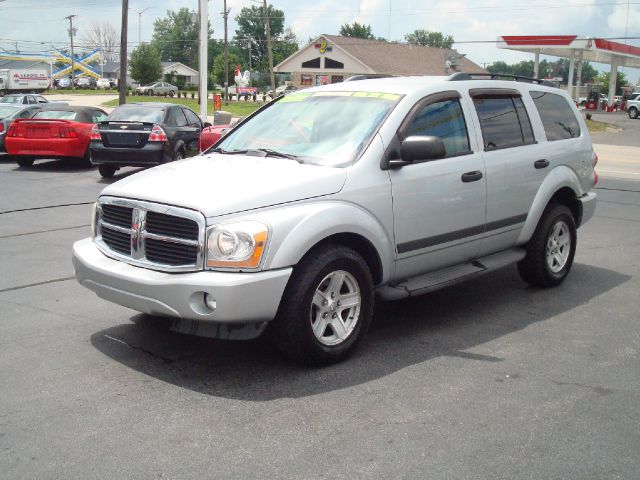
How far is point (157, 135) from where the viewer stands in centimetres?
1475

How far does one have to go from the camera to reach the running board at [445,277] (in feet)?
17.8

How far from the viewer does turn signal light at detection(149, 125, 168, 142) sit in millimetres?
14742

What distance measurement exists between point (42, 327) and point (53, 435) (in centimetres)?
198

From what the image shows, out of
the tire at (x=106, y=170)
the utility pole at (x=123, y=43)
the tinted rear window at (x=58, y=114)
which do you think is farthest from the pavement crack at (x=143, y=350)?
the utility pole at (x=123, y=43)

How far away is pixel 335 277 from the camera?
16.2ft

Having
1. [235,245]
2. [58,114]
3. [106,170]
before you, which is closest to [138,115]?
[106,170]

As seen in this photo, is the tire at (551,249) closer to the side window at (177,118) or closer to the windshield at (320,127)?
the windshield at (320,127)

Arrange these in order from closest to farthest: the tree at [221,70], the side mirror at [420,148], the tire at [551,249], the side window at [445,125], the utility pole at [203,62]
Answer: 1. the side mirror at [420,148]
2. the side window at [445,125]
3. the tire at [551,249]
4. the utility pole at [203,62]
5. the tree at [221,70]

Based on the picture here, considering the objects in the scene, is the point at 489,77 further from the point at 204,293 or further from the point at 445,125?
the point at 204,293

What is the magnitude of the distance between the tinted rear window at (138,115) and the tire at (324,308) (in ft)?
36.2

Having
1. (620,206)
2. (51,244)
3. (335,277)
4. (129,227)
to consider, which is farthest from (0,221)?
(620,206)

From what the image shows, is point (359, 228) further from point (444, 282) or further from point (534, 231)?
point (534, 231)

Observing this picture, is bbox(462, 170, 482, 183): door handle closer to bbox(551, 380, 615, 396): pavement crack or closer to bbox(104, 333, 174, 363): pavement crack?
bbox(551, 380, 615, 396): pavement crack

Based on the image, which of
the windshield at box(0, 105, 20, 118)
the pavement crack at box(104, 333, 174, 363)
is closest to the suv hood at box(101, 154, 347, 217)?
the pavement crack at box(104, 333, 174, 363)
